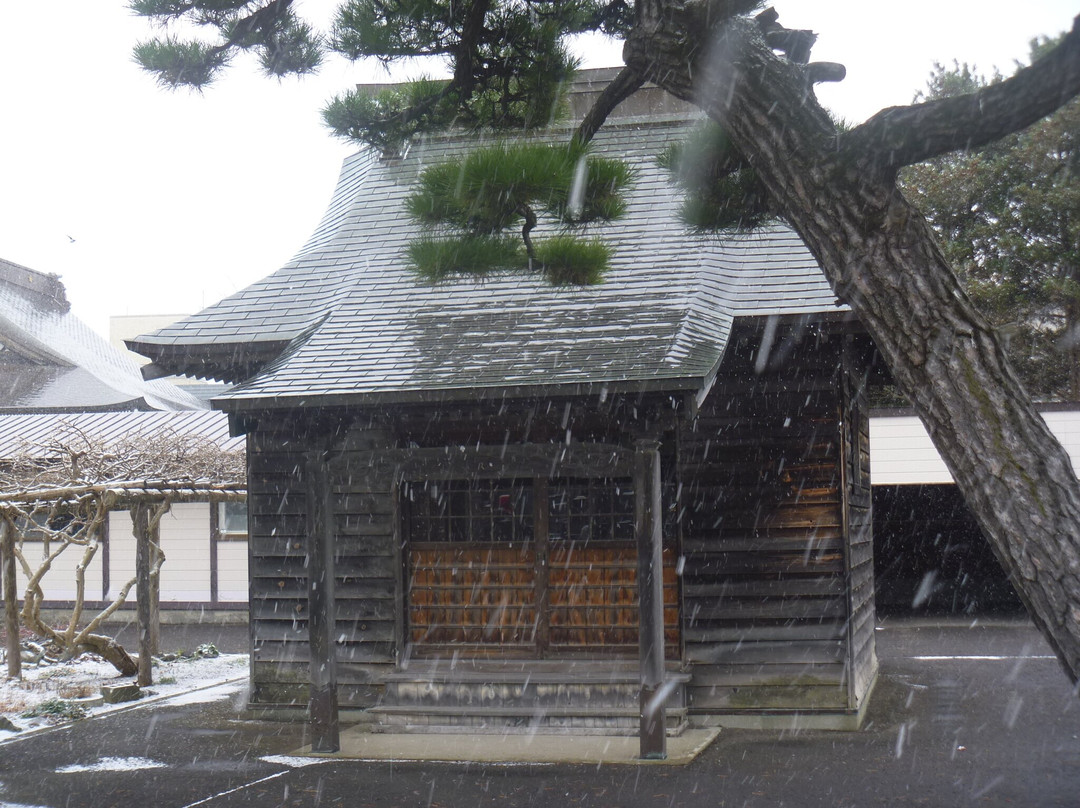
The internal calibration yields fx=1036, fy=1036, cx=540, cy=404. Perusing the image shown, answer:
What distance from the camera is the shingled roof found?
23.5ft

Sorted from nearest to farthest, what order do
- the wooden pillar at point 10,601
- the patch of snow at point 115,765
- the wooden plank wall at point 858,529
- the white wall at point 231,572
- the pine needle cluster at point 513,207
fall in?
the pine needle cluster at point 513,207, the patch of snow at point 115,765, the wooden plank wall at point 858,529, the wooden pillar at point 10,601, the white wall at point 231,572

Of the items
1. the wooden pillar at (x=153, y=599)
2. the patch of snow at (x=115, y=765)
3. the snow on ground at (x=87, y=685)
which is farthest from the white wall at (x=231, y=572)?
the patch of snow at (x=115, y=765)

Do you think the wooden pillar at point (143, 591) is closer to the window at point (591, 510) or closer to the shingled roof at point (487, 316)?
the shingled roof at point (487, 316)

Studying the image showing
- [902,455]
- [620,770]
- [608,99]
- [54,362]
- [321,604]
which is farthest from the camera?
[54,362]

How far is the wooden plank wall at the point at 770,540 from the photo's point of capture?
830cm

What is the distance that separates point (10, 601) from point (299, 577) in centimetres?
303

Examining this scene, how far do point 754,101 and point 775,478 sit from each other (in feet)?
16.7

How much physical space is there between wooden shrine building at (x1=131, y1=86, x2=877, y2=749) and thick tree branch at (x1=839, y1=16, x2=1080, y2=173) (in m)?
3.58

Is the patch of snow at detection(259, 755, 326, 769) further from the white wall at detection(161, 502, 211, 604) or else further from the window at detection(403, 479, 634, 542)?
the white wall at detection(161, 502, 211, 604)

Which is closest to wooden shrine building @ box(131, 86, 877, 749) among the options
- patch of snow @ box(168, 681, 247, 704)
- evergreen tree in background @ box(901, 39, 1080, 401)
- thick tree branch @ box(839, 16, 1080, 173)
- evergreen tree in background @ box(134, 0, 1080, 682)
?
patch of snow @ box(168, 681, 247, 704)

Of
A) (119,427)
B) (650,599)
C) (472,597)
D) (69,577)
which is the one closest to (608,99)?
(650,599)

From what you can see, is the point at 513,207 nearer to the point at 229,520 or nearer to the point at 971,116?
the point at 971,116

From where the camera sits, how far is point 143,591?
1026cm

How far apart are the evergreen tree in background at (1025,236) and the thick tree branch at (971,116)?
61.1 ft
